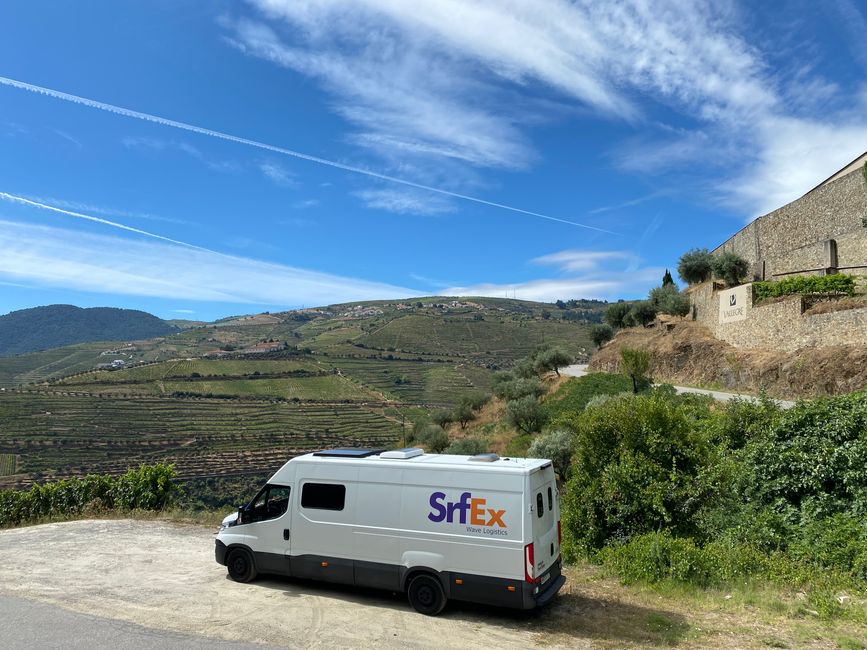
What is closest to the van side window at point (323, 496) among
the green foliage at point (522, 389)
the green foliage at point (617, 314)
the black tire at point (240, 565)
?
the black tire at point (240, 565)

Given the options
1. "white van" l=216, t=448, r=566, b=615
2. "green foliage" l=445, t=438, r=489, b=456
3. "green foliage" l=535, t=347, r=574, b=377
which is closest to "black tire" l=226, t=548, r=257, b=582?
"white van" l=216, t=448, r=566, b=615

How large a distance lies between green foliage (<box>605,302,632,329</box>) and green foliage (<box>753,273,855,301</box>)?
77.5 feet

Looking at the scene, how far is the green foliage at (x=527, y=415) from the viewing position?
3438 cm

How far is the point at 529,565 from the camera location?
7.37 metres

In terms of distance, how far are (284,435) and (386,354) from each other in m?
75.5

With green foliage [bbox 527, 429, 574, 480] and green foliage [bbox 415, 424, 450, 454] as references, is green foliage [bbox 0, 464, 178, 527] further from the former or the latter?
green foliage [bbox 415, 424, 450, 454]

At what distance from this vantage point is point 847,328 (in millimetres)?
22109

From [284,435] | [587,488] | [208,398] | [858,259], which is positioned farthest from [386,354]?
[587,488]

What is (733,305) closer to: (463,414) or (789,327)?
(789,327)

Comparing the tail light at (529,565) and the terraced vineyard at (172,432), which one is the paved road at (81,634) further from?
the terraced vineyard at (172,432)

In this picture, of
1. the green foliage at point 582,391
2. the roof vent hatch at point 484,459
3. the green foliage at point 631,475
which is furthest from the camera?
the green foliage at point 582,391

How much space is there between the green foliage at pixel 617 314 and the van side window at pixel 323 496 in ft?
158

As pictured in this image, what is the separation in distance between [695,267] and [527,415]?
22737 millimetres

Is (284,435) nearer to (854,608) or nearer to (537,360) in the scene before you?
(537,360)
